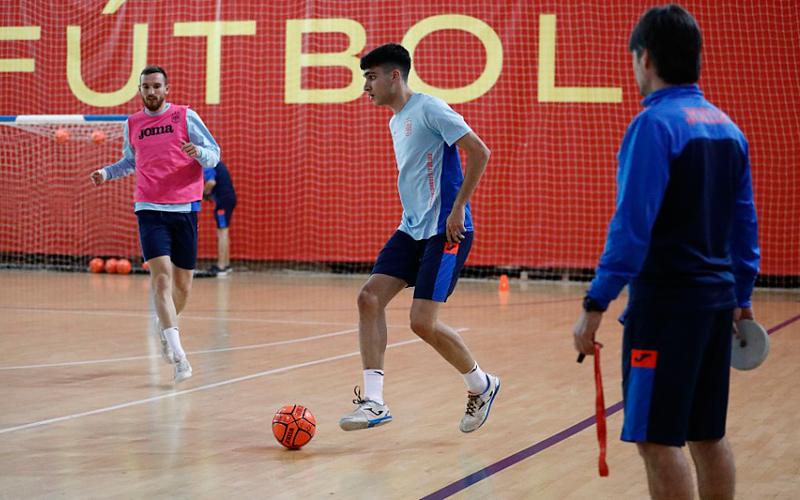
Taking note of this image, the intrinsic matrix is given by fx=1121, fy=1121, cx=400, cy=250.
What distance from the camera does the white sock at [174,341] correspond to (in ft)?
23.1

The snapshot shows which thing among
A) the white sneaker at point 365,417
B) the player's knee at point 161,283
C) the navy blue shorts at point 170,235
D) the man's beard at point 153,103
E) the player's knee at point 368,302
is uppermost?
the man's beard at point 153,103

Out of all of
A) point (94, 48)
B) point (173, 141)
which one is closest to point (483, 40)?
point (94, 48)

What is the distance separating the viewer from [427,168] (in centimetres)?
566

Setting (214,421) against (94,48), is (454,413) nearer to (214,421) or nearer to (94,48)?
(214,421)

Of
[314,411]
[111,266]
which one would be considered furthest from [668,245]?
[111,266]

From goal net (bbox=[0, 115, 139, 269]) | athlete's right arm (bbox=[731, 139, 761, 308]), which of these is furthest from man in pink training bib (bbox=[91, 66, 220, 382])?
goal net (bbox=[0, 115, 139, 269])

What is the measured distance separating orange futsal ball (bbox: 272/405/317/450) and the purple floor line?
876mm

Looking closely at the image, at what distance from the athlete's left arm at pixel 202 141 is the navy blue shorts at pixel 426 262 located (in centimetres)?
210

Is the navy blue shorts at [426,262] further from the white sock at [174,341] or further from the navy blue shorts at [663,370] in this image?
the navy blue shorts at [663,370]

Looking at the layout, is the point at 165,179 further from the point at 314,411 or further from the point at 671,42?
the point at 671,42

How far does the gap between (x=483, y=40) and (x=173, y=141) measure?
9060 millimetres

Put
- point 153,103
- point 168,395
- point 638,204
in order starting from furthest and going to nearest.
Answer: point 153,103, point 168,395, point 638,204

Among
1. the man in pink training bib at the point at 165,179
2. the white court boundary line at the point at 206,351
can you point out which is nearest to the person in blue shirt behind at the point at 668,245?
the man in pink training bib at the point at 165,179

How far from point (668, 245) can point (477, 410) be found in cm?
269
